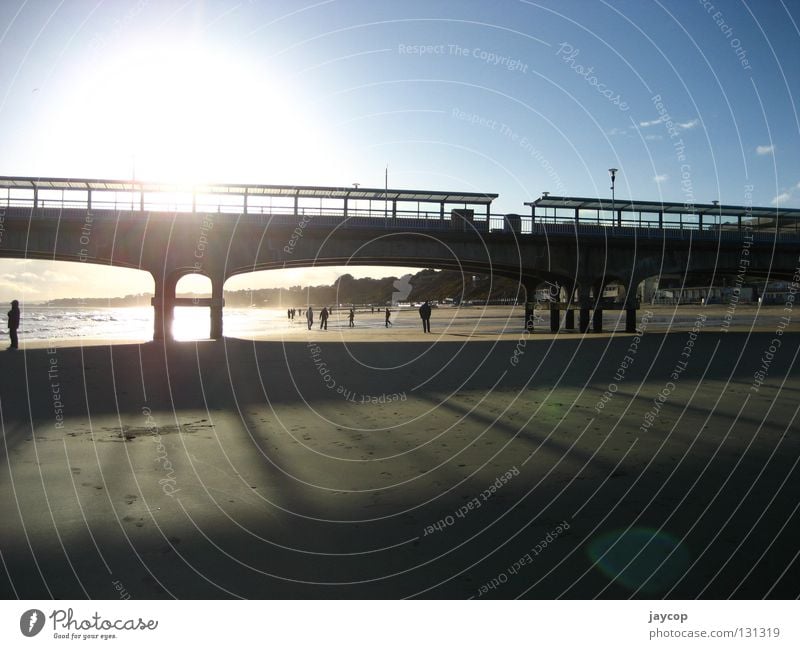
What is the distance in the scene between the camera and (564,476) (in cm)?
620

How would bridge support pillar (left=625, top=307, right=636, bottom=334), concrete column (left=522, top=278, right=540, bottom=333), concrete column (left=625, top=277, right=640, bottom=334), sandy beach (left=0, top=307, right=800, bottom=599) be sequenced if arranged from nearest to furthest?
sandy beach (left=0, top=307, right=800, bottom=599) → concrete column (left=625, top=277, right=640, bottom=334) → bridge support pillar (left=625, top=307, right=636, bottom=334) → concrete column (left=522, top=278, right=540, bottom=333)

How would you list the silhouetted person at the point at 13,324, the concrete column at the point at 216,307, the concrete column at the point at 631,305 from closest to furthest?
the silhouetted person at the point at 13,324 < the concrete column at the point at 216,307 < the concrete column at the point at 631,305

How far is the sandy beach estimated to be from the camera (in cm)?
387

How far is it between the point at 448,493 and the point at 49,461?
15.8ft

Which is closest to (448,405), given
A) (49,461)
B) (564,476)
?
(564,476)

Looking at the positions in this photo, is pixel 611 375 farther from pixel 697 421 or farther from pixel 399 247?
pixel 399 247

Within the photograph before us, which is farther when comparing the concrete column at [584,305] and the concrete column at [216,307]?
the concrete column at [584,305]

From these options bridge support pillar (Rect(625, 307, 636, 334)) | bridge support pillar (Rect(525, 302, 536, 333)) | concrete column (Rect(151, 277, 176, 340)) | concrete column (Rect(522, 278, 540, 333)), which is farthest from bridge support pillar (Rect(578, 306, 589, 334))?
concrete column (Rect(151, 277, 176, 340))

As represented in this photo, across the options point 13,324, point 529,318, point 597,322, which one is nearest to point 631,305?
point 597,322

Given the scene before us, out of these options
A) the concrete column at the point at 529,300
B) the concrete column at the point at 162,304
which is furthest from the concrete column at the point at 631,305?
the concrete column at the point at 162,304

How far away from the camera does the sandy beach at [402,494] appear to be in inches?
152

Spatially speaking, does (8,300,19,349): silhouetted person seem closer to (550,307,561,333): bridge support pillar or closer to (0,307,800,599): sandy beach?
(0,307,800,599): sandy beach

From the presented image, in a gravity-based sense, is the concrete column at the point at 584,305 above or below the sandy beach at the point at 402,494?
above

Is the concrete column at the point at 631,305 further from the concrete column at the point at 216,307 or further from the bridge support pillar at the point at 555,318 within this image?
the concrete column at the point at 216,307
